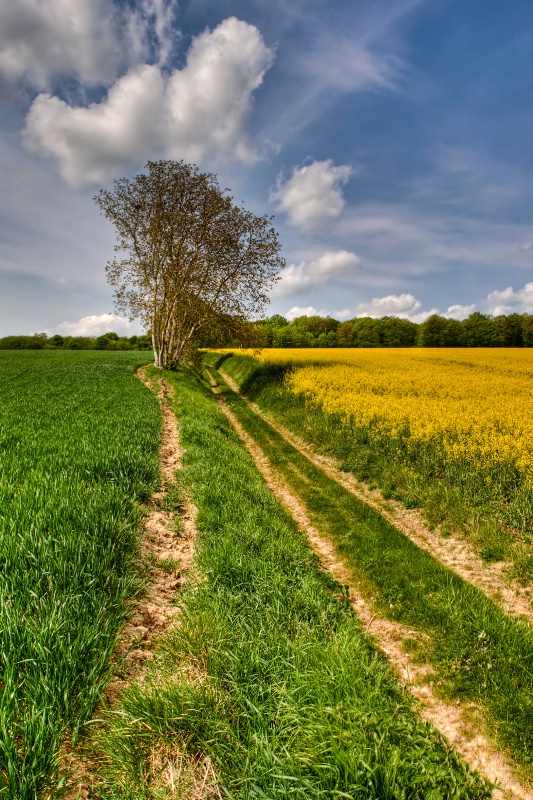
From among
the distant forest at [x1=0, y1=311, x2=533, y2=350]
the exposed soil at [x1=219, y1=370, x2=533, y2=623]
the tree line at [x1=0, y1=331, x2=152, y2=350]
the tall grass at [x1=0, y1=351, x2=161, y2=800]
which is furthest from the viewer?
the tree line at [x1=0, y1=331, x2=152, y2=350]

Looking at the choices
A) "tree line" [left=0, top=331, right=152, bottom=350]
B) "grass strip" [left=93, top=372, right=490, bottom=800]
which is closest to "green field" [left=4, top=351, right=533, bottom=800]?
"grass strip" [left=93, top=372, right=490, bottom=800]

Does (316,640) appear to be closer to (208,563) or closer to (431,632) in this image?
(208,563)

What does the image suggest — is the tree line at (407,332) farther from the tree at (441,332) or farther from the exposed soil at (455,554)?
the exposed soil at (455,554)

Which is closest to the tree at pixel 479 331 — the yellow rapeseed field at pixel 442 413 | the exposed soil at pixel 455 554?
the yellow rapeseed field at pixel 442 413

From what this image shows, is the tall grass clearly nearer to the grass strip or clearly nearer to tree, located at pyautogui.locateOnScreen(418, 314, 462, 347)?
the grass strip

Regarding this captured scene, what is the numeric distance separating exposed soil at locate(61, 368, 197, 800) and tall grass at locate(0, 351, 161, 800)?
175mm

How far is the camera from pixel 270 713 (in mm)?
2508

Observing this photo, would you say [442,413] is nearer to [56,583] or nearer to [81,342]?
[56,583]

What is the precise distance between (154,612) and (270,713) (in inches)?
65.3

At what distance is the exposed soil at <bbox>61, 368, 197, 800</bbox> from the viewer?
6.82 ft

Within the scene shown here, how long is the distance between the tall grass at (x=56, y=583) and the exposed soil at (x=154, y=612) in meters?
0.17

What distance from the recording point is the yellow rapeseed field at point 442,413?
8609 mm

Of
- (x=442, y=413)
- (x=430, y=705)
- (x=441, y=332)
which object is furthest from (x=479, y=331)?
(x=430, y=705)

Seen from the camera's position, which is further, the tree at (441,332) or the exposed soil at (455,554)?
the tree at (441,332)
